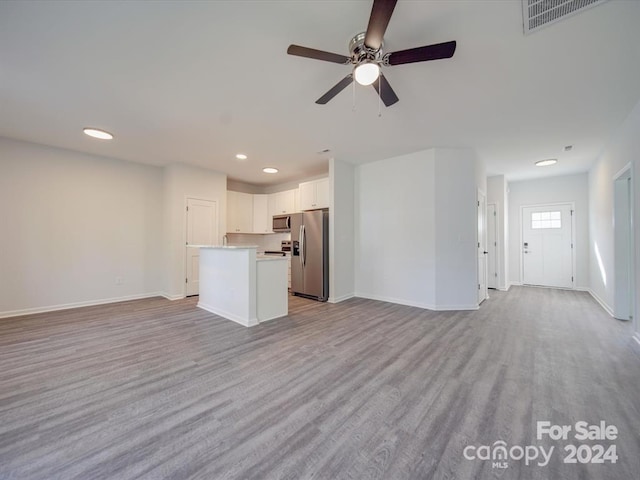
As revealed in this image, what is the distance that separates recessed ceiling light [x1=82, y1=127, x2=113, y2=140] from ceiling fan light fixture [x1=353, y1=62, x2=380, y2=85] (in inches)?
149

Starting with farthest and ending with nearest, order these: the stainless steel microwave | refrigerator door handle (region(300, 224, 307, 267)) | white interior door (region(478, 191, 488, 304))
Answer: the stainless steel microwave < refrigerator door handle (region(300, 224, 307, 267)) < white interior door (region(478, 191, 488, 304))

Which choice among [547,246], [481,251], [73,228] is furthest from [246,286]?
[547,246]

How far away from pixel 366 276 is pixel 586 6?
4.22 meters

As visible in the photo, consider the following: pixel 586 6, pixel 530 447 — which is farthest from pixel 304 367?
pixel 586 6

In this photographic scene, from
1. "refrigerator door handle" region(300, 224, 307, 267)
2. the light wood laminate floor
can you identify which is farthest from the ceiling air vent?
"refrigerator door handle" region(300, 224, 307, 267)

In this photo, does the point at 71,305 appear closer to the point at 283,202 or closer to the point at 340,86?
the point at 283,202

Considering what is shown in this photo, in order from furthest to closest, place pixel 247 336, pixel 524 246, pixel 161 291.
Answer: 1. pixel 524 246
2. pixel 161 291
3. pixel 247 336

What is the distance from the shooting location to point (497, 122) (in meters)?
3.19

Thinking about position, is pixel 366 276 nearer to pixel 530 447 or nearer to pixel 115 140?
pixel 530 447

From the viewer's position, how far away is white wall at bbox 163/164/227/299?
16.2ft

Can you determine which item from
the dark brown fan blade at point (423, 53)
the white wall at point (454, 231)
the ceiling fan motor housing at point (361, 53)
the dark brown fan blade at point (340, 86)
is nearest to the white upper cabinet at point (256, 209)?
the white wall at point (454, 231)

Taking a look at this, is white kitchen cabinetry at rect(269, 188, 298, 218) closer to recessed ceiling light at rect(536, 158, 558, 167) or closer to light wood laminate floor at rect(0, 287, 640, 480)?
light wood laminate floor at rect(0, 287, 640, 480)

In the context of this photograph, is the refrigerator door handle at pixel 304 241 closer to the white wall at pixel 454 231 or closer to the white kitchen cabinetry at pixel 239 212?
the white kitchen cabinetry at pixel 239 212

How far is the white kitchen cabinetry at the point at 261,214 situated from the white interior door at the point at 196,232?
131cm
